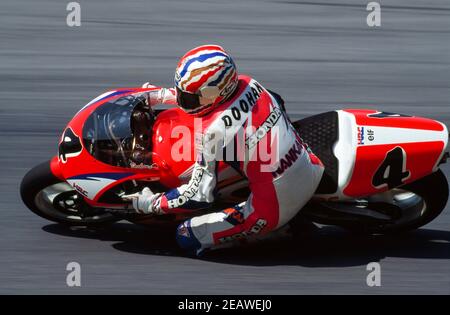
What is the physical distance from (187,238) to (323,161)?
962 mm

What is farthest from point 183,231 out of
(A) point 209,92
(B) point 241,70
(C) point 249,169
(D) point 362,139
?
(B) point 241,70

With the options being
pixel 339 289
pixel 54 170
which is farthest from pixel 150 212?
pixel 339 289

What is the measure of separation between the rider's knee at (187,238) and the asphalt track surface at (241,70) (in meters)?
0.12

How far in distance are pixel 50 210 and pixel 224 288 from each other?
1454mm

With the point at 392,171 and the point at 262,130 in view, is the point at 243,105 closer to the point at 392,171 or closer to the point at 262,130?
the point at 262,130

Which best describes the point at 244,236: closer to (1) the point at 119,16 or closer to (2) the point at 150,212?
(2) the point at 150,212

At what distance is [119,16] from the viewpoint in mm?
10812

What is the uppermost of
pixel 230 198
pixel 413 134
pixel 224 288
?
pixel 413 134

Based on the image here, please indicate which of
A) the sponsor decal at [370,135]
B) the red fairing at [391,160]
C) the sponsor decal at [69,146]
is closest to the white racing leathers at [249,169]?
the red fairing at [391,160]

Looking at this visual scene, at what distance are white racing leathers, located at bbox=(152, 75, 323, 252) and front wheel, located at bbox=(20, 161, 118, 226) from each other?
788 mm

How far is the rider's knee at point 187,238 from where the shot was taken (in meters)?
6.08

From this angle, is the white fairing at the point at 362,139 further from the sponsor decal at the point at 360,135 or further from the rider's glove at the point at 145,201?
the rider's glove at the point at 145,201

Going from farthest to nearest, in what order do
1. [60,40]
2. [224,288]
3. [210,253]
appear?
[60,40] < [210,253] < [224,288]

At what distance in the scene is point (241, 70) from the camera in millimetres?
9898
